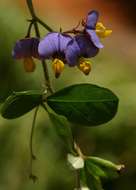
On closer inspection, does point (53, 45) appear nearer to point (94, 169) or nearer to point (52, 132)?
point (94, 169)

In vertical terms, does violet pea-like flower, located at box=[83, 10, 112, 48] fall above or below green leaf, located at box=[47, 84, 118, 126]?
above

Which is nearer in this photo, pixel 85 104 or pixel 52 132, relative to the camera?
pixel 85 104

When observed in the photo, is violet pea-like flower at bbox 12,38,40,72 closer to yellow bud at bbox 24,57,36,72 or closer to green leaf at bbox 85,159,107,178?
yellow bud at bbox 24,57,36,72

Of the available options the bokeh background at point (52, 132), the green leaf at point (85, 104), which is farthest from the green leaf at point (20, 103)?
the bokeh background at point (52, 132)

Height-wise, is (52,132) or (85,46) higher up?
(85,46)

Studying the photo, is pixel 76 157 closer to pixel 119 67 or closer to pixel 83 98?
pixel 83 98

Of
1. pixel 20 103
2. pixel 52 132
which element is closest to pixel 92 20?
pixel 20 103

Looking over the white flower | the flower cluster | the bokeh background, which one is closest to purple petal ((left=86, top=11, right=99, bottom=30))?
the flower cluster
